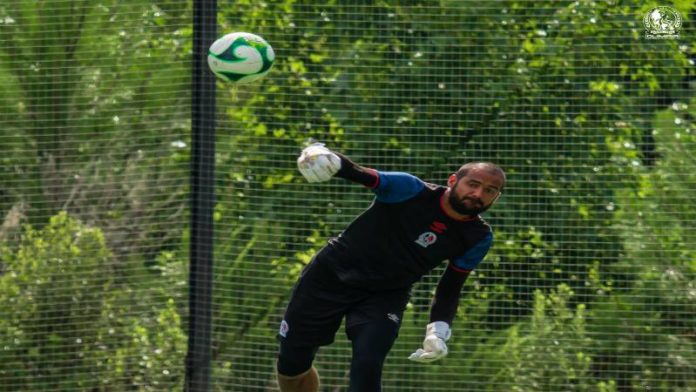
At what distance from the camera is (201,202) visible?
8.68 m

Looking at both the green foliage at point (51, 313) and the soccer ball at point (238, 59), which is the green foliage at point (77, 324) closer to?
the green foliage at point (51, 313)

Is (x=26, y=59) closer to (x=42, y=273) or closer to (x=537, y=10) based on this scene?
(x=42, y=273)

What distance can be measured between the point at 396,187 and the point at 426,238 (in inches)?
12.6

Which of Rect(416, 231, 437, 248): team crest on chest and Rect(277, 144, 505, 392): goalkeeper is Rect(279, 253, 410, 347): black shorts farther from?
Rect(416, 231, 437, 248): team crest on chest

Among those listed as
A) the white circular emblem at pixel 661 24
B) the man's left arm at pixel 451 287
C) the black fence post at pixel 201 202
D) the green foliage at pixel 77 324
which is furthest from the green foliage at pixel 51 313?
the white circular emblem at pixel 661 24

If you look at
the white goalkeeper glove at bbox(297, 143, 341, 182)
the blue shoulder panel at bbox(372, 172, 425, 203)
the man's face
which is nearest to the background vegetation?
the blue shoulder panel at bbox(372, 172, 425, 203)

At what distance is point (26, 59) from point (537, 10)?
391cm

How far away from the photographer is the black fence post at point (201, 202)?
28.3 feet

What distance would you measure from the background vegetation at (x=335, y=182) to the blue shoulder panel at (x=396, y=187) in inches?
114

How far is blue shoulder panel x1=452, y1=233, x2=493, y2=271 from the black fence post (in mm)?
3084

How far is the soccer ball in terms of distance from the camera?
20.3 ft

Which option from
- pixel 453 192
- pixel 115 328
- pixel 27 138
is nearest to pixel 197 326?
pixel 115 328

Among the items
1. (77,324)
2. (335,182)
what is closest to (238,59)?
(335,182)

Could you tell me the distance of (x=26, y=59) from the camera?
29.7 ft
